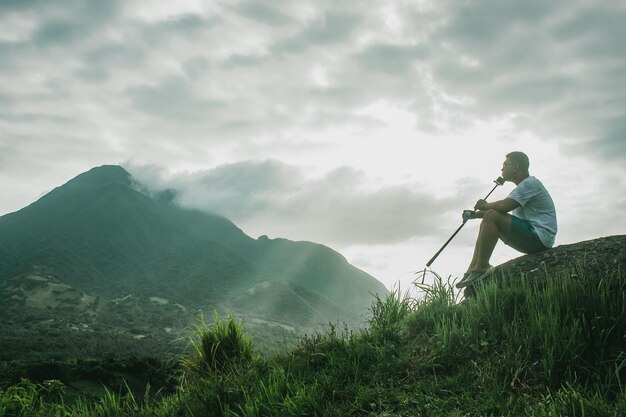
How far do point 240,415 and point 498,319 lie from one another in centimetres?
281

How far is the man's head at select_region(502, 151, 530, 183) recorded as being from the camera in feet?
21.7

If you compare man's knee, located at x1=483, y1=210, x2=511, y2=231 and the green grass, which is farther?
man's knee, located at x1=483, y1=210, x2=511, y2=231

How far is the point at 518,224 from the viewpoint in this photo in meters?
6.29

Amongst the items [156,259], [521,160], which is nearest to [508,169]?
[521,160]

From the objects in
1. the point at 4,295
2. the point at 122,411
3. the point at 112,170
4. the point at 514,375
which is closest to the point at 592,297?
the point at 514,375

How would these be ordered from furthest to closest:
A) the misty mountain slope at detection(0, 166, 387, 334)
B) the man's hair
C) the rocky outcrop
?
the misty mountain slope at detection(0, 166, 387, 334)
the man's hair
the rocky outcrop

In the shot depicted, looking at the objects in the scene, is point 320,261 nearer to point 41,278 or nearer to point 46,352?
point 41,278

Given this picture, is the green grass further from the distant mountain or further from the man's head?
the distant mountain

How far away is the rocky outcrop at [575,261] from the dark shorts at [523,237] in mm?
104

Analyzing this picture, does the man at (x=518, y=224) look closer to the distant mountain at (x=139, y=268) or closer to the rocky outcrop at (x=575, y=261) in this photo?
the rocky outcrop at (x=575, y=261)

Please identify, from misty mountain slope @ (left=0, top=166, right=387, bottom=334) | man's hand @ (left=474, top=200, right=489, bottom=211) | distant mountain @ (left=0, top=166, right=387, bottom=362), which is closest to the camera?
man's hand @ (left=474, top=200, right=489, bottom=211)

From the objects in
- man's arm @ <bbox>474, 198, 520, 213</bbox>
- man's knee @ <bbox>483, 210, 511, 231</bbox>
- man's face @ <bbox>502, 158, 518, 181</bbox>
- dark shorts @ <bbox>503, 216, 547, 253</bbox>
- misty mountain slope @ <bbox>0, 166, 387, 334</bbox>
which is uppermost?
misty mountain slope @ <bbox>0, 166, 387, 334</bbox>

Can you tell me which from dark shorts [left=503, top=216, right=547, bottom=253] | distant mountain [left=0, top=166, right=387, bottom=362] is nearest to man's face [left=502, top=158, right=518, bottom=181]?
dark shorts [left=503, top=216, right=547, bottom=253]

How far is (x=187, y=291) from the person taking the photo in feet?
349
